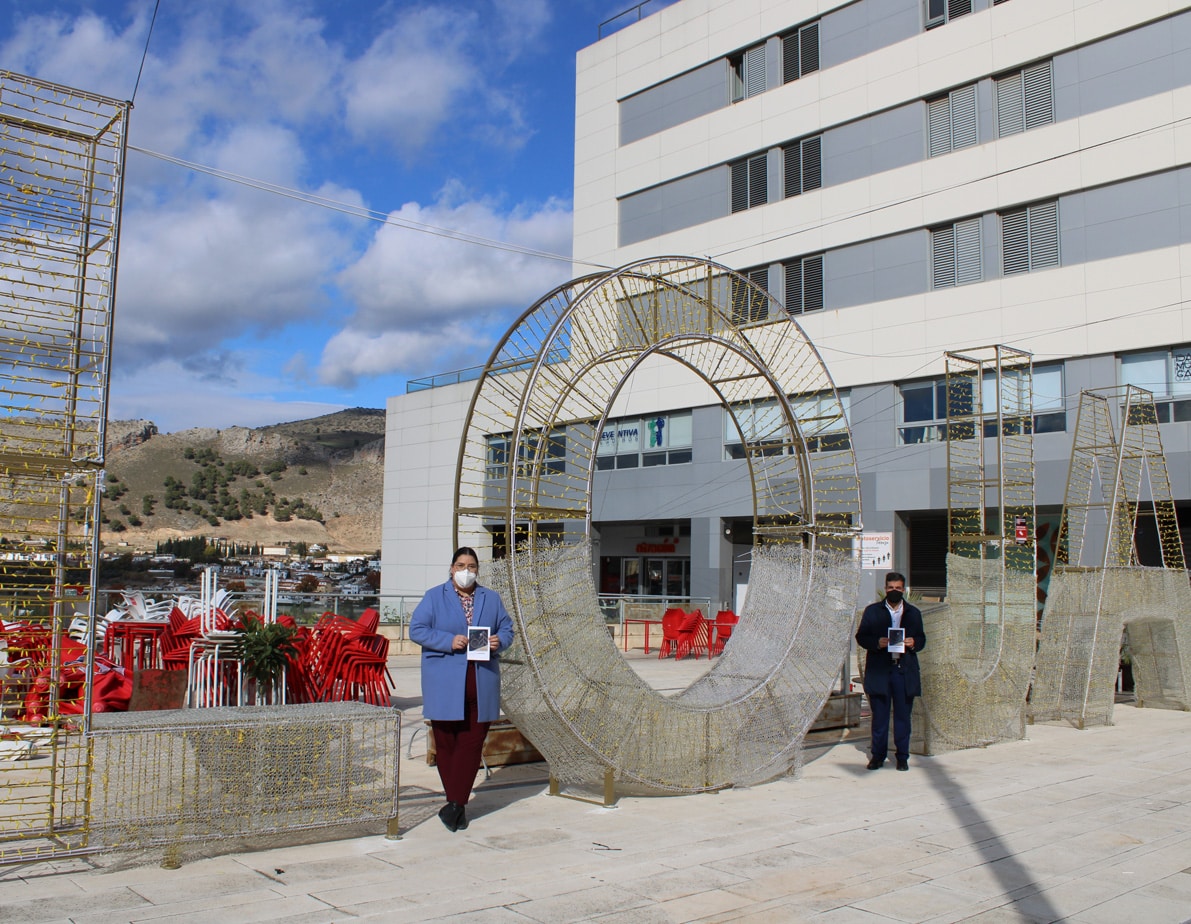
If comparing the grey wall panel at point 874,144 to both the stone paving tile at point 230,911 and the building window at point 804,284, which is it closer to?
the building window at point 804,284

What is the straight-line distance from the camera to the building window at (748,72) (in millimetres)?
27531

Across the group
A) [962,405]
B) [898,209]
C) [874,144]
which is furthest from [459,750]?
[874,144]

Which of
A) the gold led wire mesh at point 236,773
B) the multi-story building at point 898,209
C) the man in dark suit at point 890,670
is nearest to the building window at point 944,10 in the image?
the multi-story building at point 898,209

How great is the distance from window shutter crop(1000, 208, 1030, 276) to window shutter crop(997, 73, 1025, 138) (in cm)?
180

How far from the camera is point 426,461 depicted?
3631 cm

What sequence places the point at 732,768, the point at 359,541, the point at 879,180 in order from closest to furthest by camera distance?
the point at 732,768
the point at 879,180
the point at 359,541

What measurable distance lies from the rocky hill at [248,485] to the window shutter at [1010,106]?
6967 centimetres

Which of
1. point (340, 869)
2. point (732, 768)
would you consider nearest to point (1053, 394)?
point (732, 768)

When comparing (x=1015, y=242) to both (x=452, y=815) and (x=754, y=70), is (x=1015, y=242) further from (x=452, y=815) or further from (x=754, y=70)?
(x=452, y=815)

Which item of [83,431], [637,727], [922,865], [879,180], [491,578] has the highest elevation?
[879,180]

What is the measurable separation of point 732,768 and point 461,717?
7.73 ft

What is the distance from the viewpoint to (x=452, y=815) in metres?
5.81

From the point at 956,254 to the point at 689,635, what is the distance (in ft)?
35.8

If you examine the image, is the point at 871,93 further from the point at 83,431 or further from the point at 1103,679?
the point at 83,431
